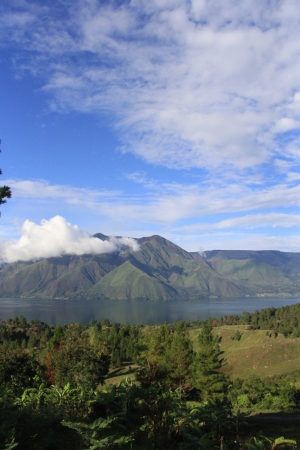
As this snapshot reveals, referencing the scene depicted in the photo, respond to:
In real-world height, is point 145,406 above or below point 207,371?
above

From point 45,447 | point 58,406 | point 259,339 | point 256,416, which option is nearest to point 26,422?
point 45,447

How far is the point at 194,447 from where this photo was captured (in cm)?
816

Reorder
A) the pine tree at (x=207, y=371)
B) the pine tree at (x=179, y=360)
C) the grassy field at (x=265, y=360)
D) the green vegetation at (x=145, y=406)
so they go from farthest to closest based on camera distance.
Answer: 1. the grassy field at (x=265, y=360)
2. the pine tree at (x=179, y=360)
3. the pine tree at (x=207, y=371)
4. the green vegetation at (x=145, y=406)

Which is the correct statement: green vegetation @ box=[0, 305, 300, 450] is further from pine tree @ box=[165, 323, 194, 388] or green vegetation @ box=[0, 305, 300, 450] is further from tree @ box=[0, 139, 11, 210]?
tree @ box=[0, 139, 11, 210]

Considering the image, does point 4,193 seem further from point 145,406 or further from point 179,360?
point 179,360

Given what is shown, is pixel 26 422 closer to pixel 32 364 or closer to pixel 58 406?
pixel 58 406

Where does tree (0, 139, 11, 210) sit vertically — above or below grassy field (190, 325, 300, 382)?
above

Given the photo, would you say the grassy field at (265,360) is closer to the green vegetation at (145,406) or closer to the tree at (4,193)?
the green vegetation at (145,406)

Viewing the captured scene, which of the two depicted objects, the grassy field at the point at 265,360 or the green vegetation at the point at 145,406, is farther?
the grassy field at the point at 265,360

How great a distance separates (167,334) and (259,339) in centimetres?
4583

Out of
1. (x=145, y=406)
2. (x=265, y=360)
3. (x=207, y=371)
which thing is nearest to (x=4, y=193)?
(x=145, y=406)

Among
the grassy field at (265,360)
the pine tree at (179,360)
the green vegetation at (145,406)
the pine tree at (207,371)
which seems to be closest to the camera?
the green vegetation at (145,406)

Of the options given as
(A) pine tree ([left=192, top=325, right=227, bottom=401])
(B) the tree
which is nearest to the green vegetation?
(A) pine tree ([left=192, top=325, right=227, bottom=401])

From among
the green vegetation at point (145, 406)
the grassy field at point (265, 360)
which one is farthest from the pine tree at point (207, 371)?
the grassy field at point (265, 360)
